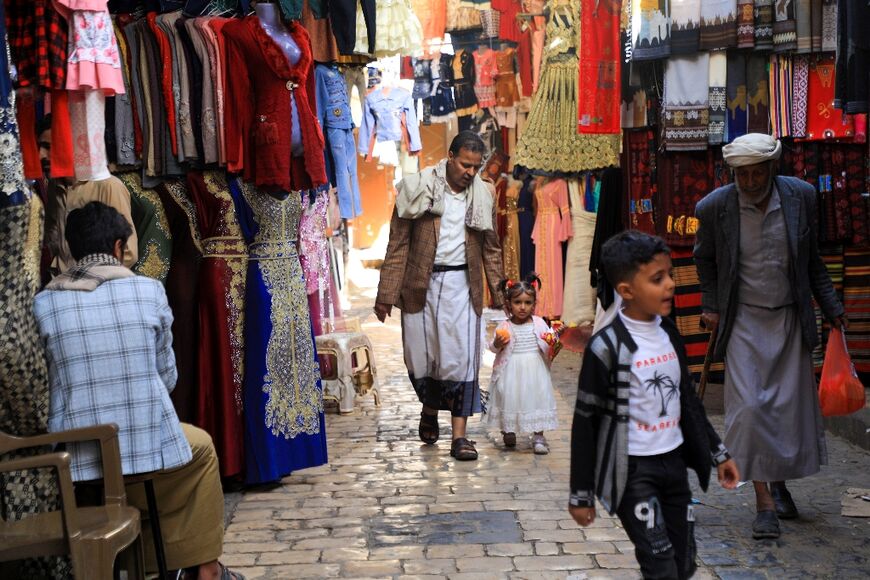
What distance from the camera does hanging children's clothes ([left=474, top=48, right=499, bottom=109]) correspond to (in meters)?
14.3

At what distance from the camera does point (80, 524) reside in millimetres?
3688

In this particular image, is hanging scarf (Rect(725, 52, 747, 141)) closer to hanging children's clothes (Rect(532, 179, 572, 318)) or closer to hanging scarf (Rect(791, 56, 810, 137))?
hanging scarf (Rect(791, 56, 810, 137))

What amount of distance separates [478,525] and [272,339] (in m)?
1.73

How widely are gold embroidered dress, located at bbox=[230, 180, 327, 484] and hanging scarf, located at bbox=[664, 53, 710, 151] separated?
3.27 meters

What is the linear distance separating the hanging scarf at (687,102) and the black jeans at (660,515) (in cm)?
515

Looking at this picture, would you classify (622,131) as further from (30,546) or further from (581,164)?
(30,546)

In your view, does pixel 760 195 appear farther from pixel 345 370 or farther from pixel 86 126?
pixel 345 370

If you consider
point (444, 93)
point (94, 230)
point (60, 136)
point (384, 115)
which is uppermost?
point (444, 93)

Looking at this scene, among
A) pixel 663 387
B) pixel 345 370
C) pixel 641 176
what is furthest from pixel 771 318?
pixel 345 370

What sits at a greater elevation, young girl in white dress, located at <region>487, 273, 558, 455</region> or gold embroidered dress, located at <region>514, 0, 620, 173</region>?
gold embroidered dress, located at <region>514, 0, 620, 173</region>

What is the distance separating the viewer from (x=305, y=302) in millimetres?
6766

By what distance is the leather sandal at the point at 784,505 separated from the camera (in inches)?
222

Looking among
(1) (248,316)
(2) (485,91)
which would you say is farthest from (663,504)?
(2) (485,91)

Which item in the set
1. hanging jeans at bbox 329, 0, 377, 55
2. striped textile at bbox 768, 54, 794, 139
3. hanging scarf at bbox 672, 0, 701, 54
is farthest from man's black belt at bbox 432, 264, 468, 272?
striped textile at bbox 768, 54, 794, 139
